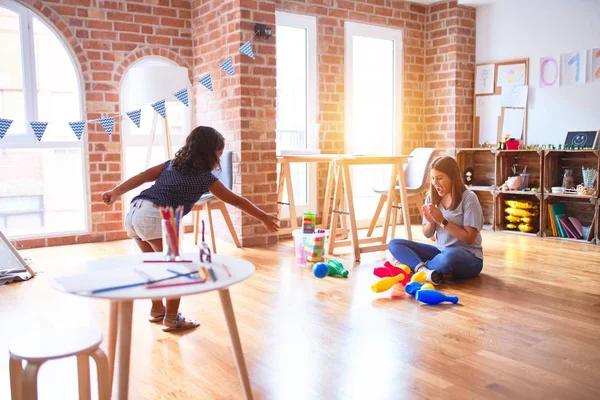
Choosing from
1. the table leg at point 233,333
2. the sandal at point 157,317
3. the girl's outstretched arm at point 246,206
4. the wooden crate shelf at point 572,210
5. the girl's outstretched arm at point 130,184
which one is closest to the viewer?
the table leg at point 233,333

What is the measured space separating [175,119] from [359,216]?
211 cm

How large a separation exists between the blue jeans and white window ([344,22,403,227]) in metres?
2.18

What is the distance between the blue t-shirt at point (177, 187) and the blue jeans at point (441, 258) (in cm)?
161

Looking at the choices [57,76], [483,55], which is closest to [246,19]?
[57,76]

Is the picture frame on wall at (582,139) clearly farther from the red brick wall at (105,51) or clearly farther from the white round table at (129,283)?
the white round table at (129,283)

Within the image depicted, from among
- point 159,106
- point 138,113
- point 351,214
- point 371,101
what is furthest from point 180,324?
point 371,101

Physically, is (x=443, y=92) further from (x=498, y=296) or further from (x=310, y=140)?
(x=498, y=296)

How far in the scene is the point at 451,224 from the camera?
11.6 feet

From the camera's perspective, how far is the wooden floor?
2.15m

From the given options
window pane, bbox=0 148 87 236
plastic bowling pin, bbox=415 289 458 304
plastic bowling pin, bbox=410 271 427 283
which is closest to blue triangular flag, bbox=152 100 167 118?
window pane, bbox=0 148 87 236

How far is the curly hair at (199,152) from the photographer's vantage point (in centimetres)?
276

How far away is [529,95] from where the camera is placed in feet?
19.0

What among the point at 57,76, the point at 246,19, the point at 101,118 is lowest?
the point at 101,118

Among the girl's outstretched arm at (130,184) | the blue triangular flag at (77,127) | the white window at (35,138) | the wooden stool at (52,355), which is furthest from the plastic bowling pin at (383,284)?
the white window at (35,138)
